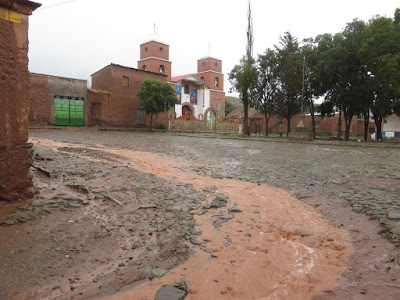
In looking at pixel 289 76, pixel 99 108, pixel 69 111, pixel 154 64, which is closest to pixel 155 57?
pixel 154 64

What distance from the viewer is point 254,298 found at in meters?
2.06

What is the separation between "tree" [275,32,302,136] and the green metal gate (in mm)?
19061

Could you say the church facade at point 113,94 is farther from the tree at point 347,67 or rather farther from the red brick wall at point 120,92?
the tree at point 347,67

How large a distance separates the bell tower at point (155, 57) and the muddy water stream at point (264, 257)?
37986 mm

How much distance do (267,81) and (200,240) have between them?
87.1 ft

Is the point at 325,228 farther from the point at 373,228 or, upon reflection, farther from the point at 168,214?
the point at 168,214

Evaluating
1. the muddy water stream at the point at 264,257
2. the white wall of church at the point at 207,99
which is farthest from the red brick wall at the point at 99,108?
the muddy water stream at the point at 264,257

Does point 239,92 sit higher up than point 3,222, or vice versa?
point 239,92

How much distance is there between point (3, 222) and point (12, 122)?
1232 mm

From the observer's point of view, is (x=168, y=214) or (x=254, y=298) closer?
(x=254, y=298)

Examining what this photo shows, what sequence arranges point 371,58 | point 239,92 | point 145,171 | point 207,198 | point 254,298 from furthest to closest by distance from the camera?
point 239,92 < point 371,58 < point 145,171 < point 207,198 < point 254,298

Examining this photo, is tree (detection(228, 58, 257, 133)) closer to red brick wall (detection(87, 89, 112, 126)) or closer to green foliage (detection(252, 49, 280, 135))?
green foliage (detection(252, 49, 280, 135))

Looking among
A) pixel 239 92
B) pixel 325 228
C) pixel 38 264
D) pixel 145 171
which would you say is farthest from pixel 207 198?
pixel 239 92

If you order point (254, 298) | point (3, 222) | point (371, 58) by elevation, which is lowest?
point (254, 298)
